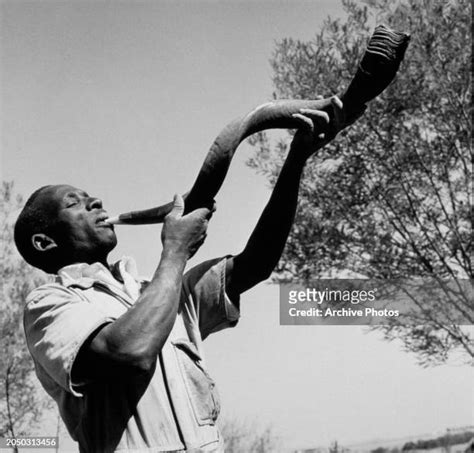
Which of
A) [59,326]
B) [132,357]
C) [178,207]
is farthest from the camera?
[178,207]

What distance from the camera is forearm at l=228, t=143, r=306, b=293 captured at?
8.65 ft

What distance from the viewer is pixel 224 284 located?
8.60 feet

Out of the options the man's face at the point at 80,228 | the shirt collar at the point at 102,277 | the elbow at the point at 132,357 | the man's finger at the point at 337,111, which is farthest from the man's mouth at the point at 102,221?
the man's finger at the point at 337,111

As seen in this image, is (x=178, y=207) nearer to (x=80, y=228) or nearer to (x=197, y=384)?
(x=80, y=228)

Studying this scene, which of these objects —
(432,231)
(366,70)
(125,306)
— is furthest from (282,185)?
(432,231)

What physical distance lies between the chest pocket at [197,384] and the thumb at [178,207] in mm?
339

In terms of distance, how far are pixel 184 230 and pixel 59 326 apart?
0.41 metres

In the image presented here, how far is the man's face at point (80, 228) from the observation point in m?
2.61

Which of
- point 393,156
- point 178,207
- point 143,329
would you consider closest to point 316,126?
point 178,207

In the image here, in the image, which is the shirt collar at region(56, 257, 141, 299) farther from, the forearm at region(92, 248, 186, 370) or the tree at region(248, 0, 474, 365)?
the tree at region(248, 0, 474, 365)

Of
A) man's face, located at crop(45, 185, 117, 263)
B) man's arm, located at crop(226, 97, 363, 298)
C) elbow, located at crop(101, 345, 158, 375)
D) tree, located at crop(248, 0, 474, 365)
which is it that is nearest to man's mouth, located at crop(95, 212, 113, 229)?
man's face, located at crop(45, 185, 117, 263)

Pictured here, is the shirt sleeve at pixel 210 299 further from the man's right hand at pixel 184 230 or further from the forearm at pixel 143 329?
the forearm at pixel 143 329

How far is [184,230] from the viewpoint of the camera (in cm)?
241

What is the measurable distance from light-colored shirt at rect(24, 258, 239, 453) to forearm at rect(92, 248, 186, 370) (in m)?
0.08
